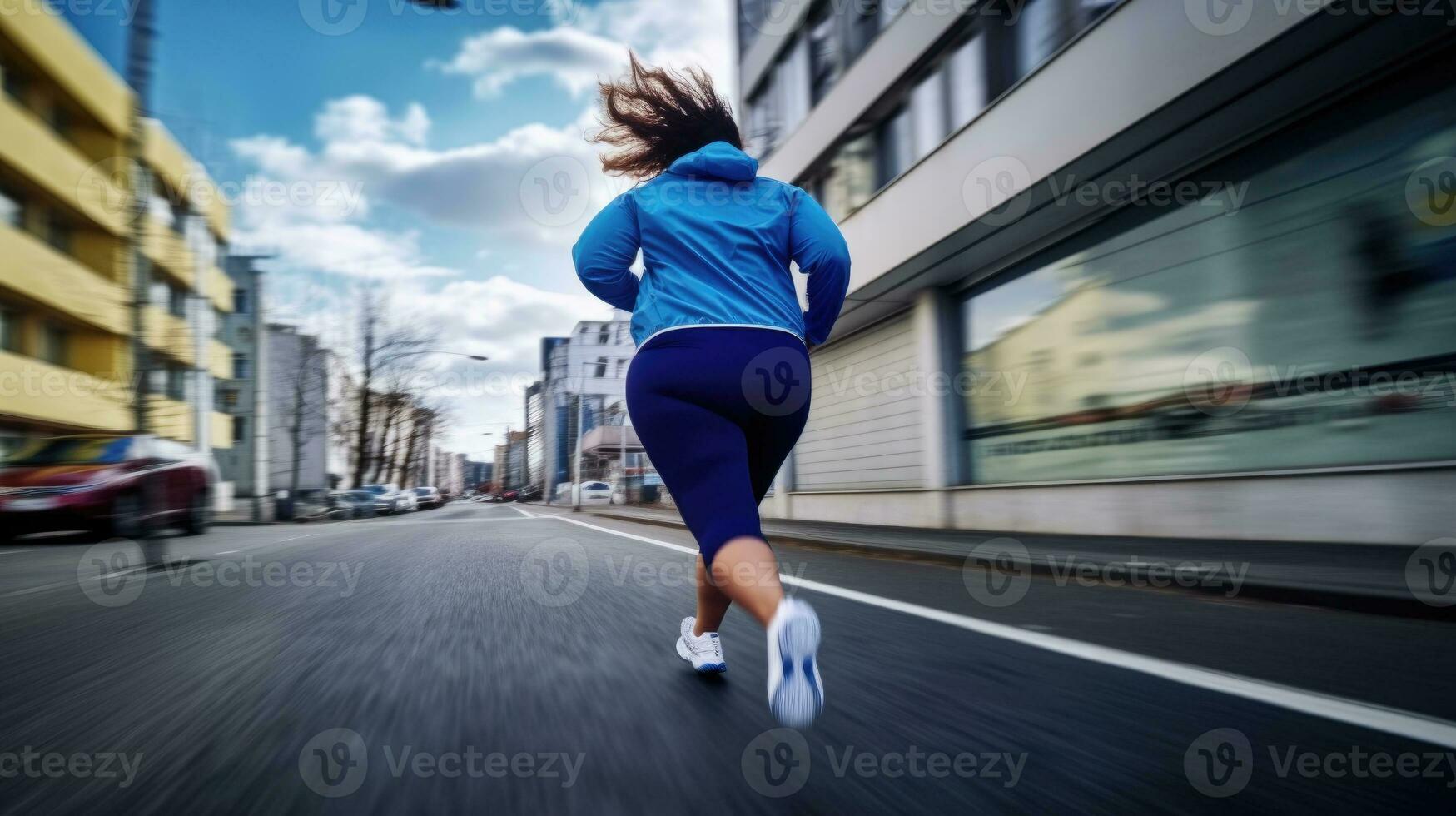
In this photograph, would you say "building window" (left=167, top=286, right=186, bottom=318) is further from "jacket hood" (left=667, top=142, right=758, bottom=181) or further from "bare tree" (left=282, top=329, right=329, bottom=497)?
"bare tree" (left=282, top=329, right=329, bottom=497)

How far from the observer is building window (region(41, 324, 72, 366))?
24578mm

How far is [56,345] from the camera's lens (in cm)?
2556

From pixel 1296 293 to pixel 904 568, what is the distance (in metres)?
4.44

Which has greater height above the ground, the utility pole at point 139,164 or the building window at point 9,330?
the building window at point 9,330

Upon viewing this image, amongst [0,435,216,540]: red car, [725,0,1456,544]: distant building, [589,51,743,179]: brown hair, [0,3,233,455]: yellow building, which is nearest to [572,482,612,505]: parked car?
[0,3,233,455]: yellow building

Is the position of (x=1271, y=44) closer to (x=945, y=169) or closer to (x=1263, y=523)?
(x=1263, y=523)

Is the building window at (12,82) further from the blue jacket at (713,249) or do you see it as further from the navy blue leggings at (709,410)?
the navy blue leggings at (709,410)

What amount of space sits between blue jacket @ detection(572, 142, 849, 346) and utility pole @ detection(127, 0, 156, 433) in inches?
240

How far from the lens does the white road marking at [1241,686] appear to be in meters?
2.18

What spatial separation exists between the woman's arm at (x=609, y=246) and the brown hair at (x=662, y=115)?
1.35 ft

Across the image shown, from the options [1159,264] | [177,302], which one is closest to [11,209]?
[177,302]

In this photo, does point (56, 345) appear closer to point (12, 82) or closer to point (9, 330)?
point (9, 330)

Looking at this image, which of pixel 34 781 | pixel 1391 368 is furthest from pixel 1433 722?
pixel 1391 368

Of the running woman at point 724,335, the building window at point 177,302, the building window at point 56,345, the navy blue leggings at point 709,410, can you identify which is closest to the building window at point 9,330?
the building window at point 56,345
